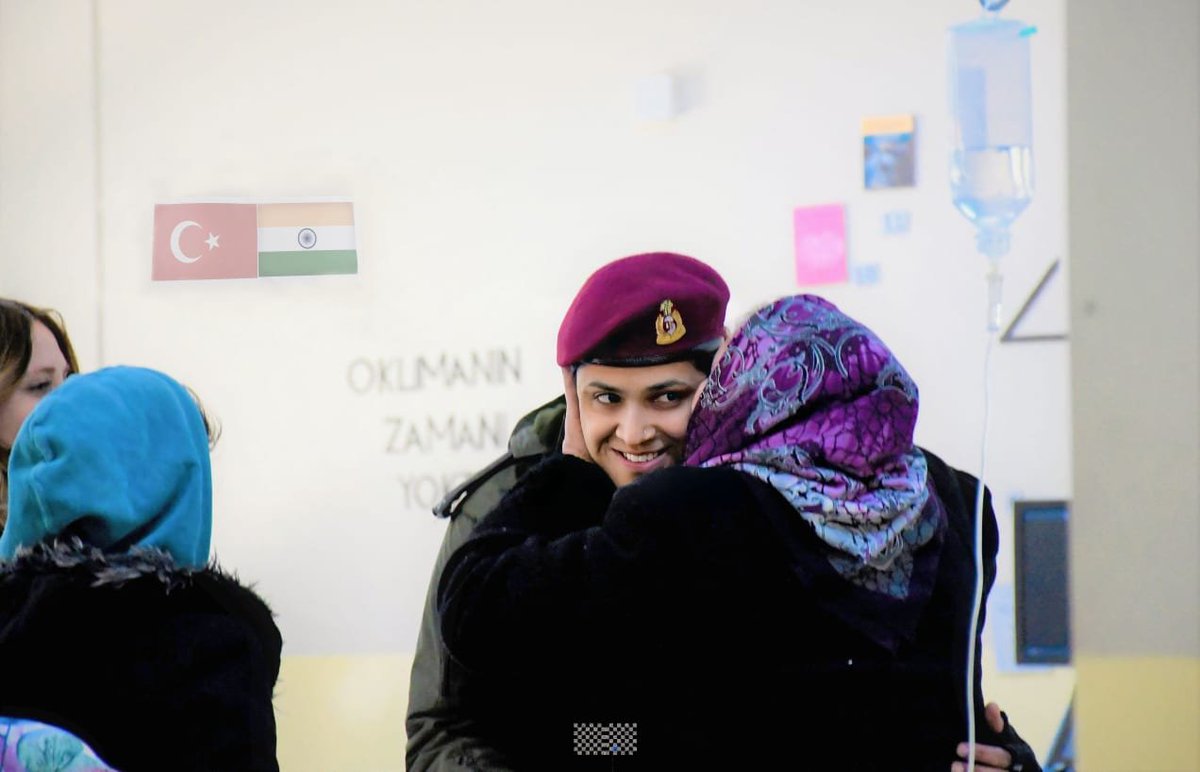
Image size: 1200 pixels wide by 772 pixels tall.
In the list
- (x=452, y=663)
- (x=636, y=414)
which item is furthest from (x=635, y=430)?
(x=452, y=663)

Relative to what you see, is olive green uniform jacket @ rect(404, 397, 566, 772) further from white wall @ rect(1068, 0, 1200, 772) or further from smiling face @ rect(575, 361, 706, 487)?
white wall @ rect(1068, 0, 1200, 772)

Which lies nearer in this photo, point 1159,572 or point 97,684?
point 1159,572

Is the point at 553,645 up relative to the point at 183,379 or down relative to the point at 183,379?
down

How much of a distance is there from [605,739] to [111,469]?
65 centimetres

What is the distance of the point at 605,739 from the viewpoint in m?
1.44

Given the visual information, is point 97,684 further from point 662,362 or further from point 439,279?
point 439,279

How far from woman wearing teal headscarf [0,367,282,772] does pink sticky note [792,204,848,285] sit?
125 centimetres

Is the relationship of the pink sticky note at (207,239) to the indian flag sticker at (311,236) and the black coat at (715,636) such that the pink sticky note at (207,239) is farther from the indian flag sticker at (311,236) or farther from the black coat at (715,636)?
the black coat at (715,636)

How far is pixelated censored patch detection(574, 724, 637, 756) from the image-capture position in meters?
1.39

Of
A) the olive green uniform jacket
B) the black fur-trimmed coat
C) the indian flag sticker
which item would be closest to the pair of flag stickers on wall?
the indian flag sticker

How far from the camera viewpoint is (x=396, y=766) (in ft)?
8.15

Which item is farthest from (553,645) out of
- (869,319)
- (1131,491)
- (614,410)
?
(869,319)

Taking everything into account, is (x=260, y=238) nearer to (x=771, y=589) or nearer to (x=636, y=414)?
(x=636, y=414)

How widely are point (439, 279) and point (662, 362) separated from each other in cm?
91
